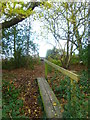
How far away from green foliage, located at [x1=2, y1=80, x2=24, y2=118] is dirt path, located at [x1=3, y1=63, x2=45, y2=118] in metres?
0.09

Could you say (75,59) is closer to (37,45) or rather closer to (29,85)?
(37,45)

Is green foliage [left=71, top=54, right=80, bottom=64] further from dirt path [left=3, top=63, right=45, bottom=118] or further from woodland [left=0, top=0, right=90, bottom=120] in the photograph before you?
dirt path [left=3, top=63, right=45, bottom=118]

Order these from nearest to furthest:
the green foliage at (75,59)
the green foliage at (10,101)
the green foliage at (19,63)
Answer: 1. the green foliage at (10,101)
2. the green foliage at (75,59)
3. the green foliage at (19,63)

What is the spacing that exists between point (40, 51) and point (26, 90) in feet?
5.15

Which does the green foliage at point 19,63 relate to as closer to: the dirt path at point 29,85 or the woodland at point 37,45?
the woodland at point 37,45

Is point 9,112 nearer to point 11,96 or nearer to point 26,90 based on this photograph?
point 11,96

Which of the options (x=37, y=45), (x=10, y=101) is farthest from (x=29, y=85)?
(x=37, y=45)

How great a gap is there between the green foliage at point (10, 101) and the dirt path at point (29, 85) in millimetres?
86

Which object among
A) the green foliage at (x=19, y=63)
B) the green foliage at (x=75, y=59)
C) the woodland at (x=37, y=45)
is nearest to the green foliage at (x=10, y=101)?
the woodland at (x=37, y=45)

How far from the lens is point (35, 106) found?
77.1 inches

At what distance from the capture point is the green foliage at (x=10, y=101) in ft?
5.87

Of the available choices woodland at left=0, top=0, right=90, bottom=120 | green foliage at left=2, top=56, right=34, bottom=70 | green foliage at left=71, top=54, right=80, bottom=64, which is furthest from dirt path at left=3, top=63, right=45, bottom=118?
green foliage at left=71, top=54, right=80, bottom=64

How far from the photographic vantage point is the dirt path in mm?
1857

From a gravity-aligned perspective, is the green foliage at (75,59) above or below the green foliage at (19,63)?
→ above
